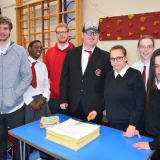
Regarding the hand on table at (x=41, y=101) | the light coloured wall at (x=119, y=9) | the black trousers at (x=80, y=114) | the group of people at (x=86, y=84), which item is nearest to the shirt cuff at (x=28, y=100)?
the group of people at (x=86, y=84)

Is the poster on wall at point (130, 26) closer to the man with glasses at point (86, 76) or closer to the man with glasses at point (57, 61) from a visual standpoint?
the man with glasses at point (57, 61)

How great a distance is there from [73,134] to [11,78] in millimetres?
1003

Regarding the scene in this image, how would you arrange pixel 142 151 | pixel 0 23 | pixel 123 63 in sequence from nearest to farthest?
pixel 142 151 → pixel 123 63 → pixel 0 23

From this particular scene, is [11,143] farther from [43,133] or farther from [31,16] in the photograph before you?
[31,16]

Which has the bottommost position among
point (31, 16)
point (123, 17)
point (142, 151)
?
point (142, 151)

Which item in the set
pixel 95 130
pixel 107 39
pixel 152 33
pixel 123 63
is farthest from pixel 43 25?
pixel 95 130

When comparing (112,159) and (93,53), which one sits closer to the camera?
(112,159)

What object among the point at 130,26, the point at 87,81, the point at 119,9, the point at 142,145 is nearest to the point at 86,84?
the point at 87,81

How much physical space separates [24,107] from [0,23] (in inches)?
35.9

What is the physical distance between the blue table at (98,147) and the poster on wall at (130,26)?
195 centimetres

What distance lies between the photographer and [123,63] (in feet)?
5.42

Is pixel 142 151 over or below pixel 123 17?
below

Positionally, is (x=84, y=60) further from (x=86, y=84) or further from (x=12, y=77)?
(x=12, y=77)

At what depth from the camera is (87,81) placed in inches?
78.7
